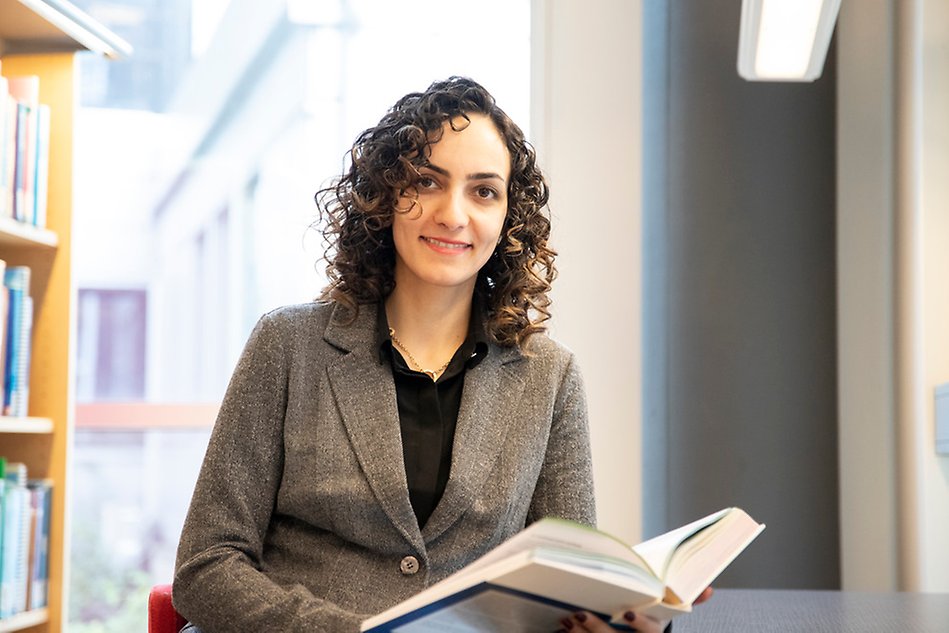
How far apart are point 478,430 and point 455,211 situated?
316mm

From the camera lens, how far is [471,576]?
39.1 inches

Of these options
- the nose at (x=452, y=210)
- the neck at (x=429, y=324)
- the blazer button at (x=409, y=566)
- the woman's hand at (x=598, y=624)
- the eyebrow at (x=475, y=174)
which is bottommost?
the blazer button at (x=409, y=566)

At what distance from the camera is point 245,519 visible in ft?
5.09

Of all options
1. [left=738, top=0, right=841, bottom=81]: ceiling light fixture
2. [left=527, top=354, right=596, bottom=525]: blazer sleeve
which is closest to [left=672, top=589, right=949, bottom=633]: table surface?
[left=527, top=354, right=596, bottom=525]: blazer sleeve

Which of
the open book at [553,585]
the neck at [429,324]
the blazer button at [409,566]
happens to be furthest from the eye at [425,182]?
the open book at [553,585]

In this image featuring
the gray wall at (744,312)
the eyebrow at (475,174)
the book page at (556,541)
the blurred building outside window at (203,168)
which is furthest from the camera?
the blurred building outside window at (203,168)

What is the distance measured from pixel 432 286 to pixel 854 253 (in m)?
1.32

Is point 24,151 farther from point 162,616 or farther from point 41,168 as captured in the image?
point 162,616

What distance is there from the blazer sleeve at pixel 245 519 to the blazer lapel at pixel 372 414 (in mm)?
85

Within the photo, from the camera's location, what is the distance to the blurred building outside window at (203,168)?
306 cm

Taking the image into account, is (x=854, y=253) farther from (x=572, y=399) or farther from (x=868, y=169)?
(x=572, y=399)

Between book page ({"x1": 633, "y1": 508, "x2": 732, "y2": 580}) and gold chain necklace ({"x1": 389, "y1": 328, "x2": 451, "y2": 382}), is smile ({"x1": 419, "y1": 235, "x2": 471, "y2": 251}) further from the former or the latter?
book page ({"x1": 633, "y1": 508, "x2": 732, "y2": 580})

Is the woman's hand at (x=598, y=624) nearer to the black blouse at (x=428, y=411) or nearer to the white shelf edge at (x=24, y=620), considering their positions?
the black blouse at (x=428, y=411)

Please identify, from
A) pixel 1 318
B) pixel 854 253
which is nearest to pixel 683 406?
pixel 854 253
